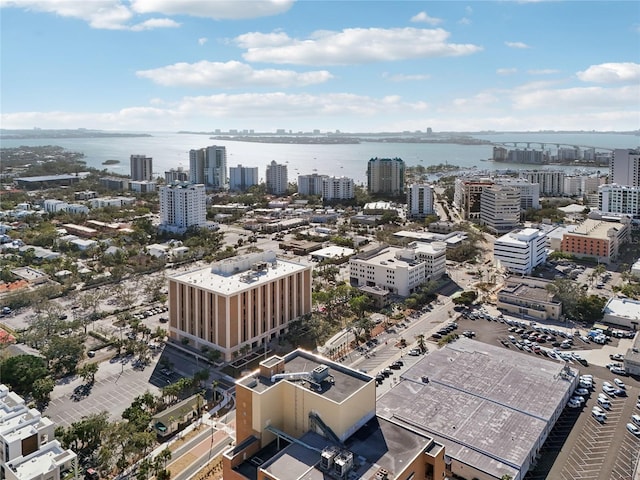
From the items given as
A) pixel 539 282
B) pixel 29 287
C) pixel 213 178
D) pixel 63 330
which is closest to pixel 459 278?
pixel 539 282

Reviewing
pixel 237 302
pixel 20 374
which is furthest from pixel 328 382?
pixel 20 374

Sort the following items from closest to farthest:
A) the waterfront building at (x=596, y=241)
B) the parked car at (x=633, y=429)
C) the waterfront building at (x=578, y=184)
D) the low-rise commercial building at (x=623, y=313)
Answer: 1. the parked car at (x=633, y=429)
2. the low-rise commercial building at (x=623, y=313)
3. the waterfront building at (x=596, y=241)
4. the waterfront building at (x=578, y=184)

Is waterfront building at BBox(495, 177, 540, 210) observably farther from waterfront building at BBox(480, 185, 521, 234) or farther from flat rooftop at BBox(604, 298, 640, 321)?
flat rooftop at BBox(604, 298, 640, 321)

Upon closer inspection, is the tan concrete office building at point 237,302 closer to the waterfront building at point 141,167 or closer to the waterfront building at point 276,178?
the waterfront building at point 276,178

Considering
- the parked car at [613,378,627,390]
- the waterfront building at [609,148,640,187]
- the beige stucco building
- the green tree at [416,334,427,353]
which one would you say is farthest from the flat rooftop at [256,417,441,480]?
the waterfront building at [609,148,640,187]

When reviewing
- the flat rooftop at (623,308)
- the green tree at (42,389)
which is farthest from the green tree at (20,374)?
the flat rooftop at (623,308)

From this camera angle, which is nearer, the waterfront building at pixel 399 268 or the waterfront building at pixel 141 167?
the waterfront building at pixel 399 268
